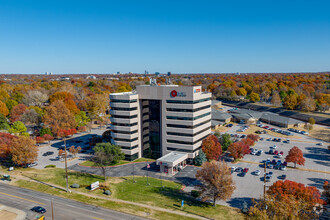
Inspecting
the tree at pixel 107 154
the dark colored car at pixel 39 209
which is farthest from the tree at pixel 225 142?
the dark colored car at pixel 39 209

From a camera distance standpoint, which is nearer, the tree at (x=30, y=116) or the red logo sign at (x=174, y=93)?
the red logo sign at (x=174, y=93)

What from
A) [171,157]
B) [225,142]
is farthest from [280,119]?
[171,157]

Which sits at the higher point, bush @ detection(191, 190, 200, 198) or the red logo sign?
the red logo sign

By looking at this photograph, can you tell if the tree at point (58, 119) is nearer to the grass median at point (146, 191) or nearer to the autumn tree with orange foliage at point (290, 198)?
the grass median at point (146, 191)

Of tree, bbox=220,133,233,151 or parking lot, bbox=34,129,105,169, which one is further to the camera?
tree, bbox=220,133,233,151

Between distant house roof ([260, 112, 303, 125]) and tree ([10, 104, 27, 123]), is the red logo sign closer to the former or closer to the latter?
distant house roof ([260, 112, 303, 125])

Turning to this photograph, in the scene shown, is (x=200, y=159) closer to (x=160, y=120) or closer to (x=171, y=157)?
(x=171, y=157)

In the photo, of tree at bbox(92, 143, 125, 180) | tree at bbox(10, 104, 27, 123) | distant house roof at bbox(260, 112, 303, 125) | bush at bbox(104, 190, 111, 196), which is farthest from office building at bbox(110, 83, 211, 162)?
tree at bbox(10, 104, 27, 123)
